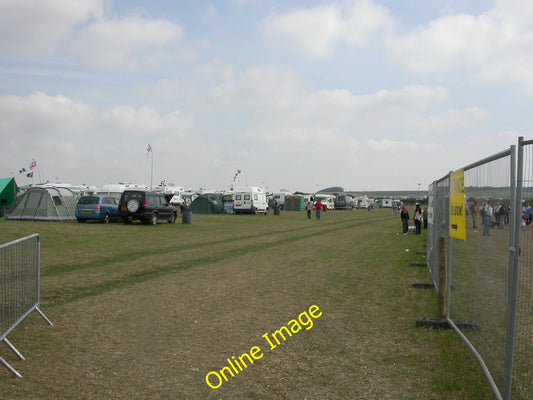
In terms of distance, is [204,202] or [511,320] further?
[204,202]

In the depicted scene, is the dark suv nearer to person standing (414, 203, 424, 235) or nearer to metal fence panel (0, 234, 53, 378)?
person standing (414, 203, 424, 235)

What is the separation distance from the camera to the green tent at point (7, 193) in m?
29.9

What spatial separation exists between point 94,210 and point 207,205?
19.6 m

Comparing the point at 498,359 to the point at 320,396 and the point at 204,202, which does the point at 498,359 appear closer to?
the point at 320,396

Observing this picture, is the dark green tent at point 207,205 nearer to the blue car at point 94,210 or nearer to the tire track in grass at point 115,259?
the blue car at point 94,210

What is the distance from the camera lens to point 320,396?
4.62 m

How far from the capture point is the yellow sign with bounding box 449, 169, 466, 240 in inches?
224

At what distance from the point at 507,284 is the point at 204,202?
140 feet

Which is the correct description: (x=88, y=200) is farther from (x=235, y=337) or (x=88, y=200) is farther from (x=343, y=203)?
(x=343, y=203)

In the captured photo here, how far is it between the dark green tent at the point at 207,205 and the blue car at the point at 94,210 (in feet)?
60.1

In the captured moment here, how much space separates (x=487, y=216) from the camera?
195 inches

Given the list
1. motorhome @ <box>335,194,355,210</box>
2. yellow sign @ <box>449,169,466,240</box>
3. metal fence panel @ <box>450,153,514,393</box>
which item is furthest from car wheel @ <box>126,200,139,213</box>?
motorhome @ <box>335,194,355,210</box>

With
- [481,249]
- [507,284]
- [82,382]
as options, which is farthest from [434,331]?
[82,382]

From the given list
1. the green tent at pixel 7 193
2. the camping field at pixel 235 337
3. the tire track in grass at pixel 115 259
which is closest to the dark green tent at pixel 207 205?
the green tent at pixel 7 193
